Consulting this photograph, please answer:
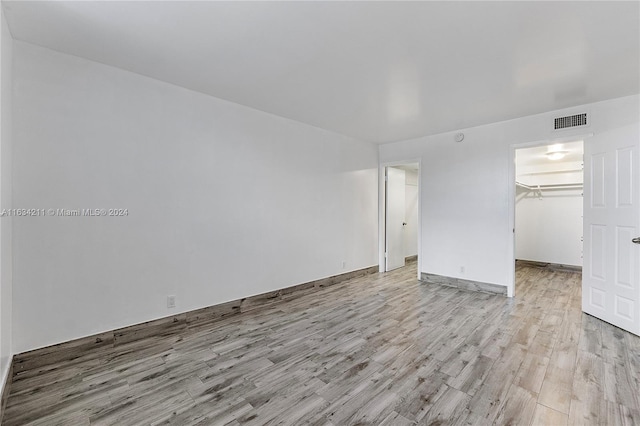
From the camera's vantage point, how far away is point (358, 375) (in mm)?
2168

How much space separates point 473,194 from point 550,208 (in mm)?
3022

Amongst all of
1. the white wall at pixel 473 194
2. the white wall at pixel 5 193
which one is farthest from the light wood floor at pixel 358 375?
the white wall at pixel 473 194

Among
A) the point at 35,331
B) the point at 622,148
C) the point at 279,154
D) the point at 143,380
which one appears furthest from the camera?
the point at 279,154

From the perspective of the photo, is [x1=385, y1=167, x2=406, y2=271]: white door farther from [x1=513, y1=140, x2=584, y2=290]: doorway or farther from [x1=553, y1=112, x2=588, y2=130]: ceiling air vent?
[x1=553, y1=112, x2=588, y2=130]: ceiling air vent

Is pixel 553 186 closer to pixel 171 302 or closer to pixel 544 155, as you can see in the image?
pixel 544 155

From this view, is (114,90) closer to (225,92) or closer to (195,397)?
(225,92)

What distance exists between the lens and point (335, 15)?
1907 millimetres

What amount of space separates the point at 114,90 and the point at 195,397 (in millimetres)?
2736

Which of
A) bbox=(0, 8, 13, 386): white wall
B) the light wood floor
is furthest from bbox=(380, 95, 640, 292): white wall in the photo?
bbox=(0, 8, 13, 386): white wall

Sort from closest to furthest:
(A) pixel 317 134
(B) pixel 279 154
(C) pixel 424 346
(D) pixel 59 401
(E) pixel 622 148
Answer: (D) pixel 59 401
(C) pixel 424 346
(E) pixel 622 148
(B) pixel 279 154
(A) pixel 317 134

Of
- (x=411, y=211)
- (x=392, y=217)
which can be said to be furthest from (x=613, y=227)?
(x=411, y=211)

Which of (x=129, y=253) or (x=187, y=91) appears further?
(x=187, y=91)

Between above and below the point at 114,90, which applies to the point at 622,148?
below

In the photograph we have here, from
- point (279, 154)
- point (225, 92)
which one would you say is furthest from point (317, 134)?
point (225, 92)
